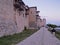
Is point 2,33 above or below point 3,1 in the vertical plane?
below

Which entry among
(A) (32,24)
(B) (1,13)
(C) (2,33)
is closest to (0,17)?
(B) (1,13)

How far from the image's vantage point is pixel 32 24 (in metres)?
82.9

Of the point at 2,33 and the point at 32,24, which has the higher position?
the point at 2,33

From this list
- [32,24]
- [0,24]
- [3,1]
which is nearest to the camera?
[0,24]

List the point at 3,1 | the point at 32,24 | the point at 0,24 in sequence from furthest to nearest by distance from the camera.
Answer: the point at 32,24 → the point at 3,1 → the point at 0,24

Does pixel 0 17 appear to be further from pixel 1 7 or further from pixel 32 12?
pixel 32 12

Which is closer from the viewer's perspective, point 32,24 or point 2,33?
point 2,33

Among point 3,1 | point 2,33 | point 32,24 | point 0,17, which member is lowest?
point 32,24

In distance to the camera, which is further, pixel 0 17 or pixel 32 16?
pixel 32 16

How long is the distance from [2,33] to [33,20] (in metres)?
64.3

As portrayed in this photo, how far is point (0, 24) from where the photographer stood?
1927 centimetres

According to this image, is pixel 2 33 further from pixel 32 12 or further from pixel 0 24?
pixel 32 12

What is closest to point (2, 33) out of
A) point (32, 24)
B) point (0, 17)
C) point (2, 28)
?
point (2, 28)

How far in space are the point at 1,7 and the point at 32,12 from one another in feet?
214
